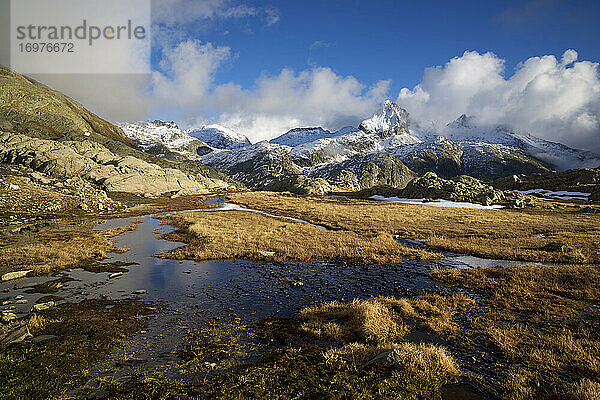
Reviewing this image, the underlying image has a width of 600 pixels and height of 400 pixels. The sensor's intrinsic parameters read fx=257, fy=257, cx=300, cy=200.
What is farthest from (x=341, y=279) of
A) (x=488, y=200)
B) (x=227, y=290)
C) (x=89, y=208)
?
(x=488, y=200)

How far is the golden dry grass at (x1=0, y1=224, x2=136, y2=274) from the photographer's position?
20.9m


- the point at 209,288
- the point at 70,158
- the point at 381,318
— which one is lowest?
the point at 209,288

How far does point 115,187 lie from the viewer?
323 feet

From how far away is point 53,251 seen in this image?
24.0 meters

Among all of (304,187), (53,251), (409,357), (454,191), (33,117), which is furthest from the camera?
(33,117)

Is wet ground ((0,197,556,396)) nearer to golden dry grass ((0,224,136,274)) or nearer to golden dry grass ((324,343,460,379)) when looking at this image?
golden dry grass ((0,224,136,274))

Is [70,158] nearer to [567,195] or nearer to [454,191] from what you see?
[454,191]

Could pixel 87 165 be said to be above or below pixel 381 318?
above

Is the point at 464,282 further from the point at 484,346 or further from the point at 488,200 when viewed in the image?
the point at 488,200

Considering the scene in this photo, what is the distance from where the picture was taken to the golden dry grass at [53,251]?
20891mm

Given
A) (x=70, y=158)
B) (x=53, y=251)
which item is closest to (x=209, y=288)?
(x=53, y=251)

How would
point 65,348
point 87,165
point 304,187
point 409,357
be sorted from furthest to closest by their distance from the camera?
point 304,187 < point 87,165 < point 65,348 < point 409,357

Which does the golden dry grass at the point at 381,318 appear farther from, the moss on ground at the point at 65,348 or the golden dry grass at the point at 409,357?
the moss on ground at the point at 65,348

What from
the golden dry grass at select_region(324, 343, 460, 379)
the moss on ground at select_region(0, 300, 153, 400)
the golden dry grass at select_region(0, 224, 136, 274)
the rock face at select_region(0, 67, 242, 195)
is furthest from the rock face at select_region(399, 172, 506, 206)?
the rock face at select_region(0, 67, 242, 195)
